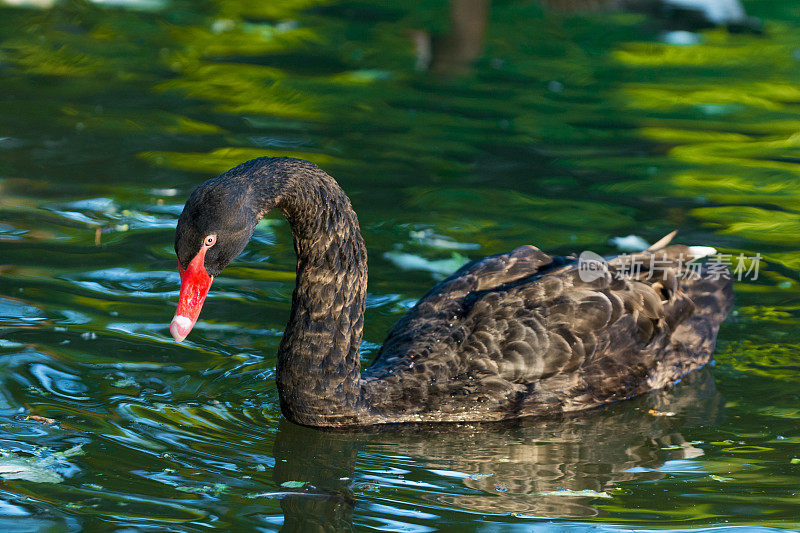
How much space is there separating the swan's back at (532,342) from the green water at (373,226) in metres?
0.14

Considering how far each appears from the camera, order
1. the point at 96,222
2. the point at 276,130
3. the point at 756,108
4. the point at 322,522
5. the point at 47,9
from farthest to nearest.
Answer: the point at 47,9 < the point at 756,108 < the point at 276,130 < the point at 96,222 < the point at 322,522

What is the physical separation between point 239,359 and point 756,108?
269 inches

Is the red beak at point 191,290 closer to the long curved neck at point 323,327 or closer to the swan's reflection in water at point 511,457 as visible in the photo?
the long curved neck at point 323,327

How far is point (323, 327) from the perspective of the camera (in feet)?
19.7

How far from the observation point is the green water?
5414 millimetres

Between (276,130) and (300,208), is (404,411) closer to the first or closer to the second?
(300,208)

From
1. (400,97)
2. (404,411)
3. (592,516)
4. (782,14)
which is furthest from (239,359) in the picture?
(782,14)

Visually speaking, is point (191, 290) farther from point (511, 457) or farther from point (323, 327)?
point (511, 457)

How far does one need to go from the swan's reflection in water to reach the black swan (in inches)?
4.8

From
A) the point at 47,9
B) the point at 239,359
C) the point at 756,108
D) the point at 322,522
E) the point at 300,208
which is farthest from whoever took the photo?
the point at 47,9

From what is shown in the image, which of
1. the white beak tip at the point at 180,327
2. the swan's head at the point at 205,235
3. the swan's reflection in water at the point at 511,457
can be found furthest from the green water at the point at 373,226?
the swan's head at the point at 205,235

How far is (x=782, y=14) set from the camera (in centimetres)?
1509
